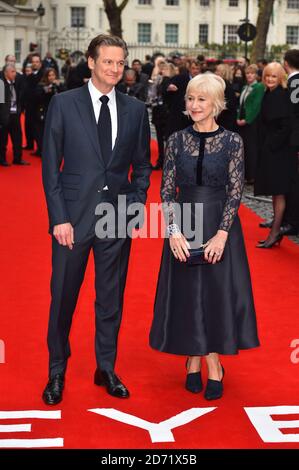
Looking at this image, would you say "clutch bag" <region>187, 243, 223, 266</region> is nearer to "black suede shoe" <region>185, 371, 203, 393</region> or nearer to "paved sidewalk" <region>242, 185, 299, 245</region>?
"black suede shoe" <region>185, 371, 203, 393</region>

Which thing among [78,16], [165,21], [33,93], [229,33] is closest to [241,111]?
[33,93]

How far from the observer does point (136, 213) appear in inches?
207

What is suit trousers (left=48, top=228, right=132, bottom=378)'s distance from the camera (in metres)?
5.18

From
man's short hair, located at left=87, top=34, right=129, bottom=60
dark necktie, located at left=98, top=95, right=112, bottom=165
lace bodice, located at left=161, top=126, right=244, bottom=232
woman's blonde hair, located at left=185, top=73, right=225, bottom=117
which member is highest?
man's short hair, located at left=87, top=34, right=129, bottom=60

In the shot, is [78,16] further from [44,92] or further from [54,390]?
[54,390]

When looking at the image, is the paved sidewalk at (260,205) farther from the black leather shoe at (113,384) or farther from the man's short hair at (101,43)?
the man's short hair at (101,43)

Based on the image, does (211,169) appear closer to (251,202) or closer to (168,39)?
(251,202)

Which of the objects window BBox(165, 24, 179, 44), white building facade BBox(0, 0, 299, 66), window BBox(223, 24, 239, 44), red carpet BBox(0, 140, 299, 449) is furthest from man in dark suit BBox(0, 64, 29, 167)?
window BBox(223, 24, 239, 44)

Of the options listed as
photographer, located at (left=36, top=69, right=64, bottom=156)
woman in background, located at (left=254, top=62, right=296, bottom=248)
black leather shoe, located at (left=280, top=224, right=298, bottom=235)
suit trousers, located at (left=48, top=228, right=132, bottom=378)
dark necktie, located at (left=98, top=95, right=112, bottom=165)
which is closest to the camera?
dark necktie, located at (left=98, top=95, right=112, bottom=165)

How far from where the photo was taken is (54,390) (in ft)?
17.3

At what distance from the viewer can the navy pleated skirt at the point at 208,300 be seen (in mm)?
5289

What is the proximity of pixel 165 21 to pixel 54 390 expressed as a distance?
73519mm

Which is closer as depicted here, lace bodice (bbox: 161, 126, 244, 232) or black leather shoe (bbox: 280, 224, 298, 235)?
lace bodice (bbox: 161, 126, 244, 232)

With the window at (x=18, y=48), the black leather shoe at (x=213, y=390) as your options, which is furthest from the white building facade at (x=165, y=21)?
the black leather shoe at (x=213, y=390)
